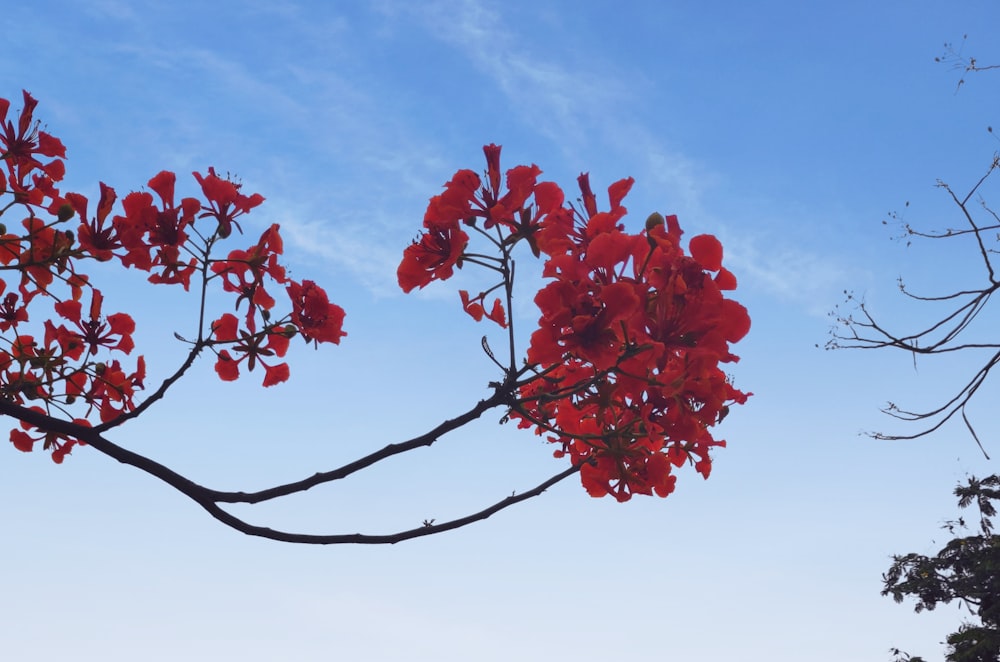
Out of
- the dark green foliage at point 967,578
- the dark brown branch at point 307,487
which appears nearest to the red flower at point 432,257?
the dark brown branch at point 307,487

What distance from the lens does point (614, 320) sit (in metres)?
1.89

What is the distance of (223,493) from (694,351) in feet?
3.83

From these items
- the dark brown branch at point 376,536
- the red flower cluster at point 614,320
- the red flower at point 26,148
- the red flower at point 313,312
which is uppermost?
the red flower at point 26,148

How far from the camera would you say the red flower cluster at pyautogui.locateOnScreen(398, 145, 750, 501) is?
194 centimetres

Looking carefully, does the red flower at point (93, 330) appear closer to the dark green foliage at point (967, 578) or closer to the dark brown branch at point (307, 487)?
the dark brown branch at point (307, 487)

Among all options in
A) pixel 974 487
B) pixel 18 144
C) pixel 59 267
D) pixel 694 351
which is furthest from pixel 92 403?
pixel 974 487

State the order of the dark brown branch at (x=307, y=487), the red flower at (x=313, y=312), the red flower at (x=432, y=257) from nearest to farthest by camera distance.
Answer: the dark brown branch at (x=307, y=487), the red flower at (x=432, y=257), the red flower at (x=313, y=312)

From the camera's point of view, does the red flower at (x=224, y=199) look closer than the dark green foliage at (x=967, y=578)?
Yes

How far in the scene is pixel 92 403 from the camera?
10.7 ft

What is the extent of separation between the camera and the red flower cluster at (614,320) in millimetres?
1938

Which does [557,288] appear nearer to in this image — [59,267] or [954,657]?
[59,267]

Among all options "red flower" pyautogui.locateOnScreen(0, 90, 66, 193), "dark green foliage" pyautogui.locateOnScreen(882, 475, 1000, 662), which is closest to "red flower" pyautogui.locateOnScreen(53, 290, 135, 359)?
"red flower" pyautogui.locateOnScreen(0, 90, 66, 193)

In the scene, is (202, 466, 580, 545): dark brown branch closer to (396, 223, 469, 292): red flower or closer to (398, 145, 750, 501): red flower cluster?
(398, 145, 750, 501): red flower cluster

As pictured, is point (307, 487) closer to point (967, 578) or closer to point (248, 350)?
point (248, 350)
